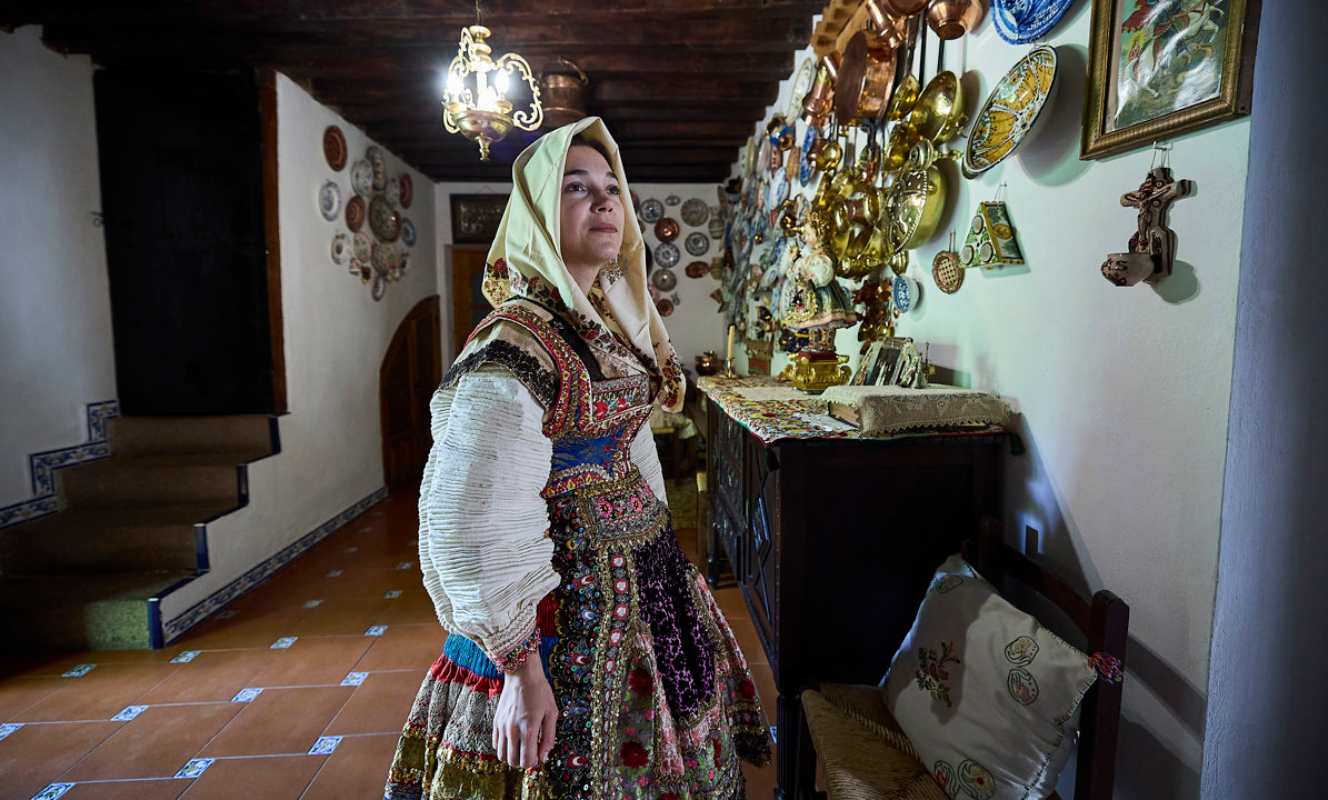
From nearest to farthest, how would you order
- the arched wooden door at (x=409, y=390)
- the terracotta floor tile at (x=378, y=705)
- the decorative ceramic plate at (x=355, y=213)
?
the terracotta floor tile at (x=378, y=705), the decorative ceramic plate at (x=355, y=213), the arched wooden door at (x=409, y=390)

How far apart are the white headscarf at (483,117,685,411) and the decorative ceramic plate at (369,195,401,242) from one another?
4.06 m

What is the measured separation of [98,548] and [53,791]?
1465 mm

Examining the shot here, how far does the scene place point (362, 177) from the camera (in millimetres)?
4465

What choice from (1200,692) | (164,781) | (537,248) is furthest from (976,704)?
(164,781)

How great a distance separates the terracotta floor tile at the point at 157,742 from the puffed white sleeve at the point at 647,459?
1776mm

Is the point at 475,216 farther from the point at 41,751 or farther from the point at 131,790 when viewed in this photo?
the point at 131,790

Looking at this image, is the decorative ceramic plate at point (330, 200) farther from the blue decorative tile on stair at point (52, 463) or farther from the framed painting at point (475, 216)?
the framed painting at point (475, 216)

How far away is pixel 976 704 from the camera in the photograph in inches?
42.9

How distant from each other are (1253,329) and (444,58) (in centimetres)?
363

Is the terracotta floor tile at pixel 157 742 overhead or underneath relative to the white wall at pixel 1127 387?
underneath

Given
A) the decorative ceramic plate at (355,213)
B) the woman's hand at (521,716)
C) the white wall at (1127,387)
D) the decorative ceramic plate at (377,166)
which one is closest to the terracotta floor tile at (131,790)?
the woman's hand at (521,716)

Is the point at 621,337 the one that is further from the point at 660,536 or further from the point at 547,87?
the point at 547,87

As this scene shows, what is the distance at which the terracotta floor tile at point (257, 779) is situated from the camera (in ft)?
5.68

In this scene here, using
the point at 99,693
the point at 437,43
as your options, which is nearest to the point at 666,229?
the point at 437,43
